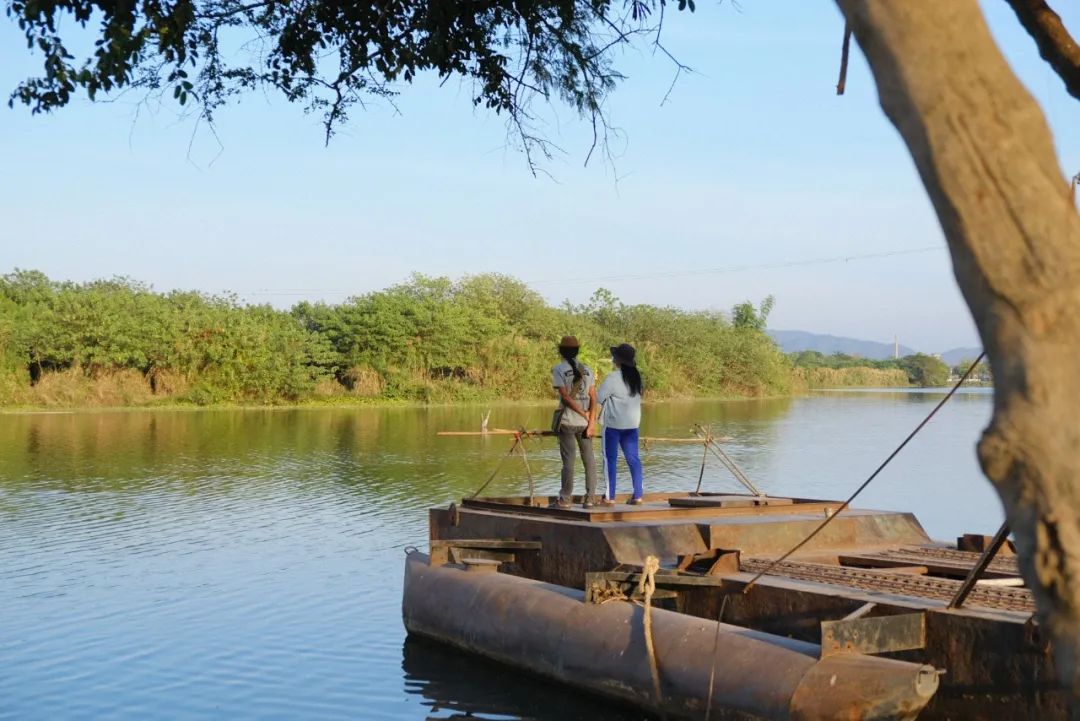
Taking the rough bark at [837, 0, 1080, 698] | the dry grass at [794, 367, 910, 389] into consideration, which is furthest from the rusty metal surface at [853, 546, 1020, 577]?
the dry grass at [794, 367, 910, 389]

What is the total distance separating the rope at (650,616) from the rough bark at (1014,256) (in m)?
5.06

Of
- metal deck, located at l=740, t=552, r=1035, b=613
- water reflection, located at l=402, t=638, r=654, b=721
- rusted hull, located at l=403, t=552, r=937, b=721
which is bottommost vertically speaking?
water reflection, located at l=402, t=638, r=654, b=721

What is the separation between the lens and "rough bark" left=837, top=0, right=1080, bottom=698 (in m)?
2.17

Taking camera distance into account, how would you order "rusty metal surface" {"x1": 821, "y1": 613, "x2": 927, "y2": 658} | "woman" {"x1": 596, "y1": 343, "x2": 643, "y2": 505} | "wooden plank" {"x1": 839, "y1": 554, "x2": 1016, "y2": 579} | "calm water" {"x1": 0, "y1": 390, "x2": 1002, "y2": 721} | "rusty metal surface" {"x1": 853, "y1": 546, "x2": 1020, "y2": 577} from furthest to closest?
1. "woman" {"x1": 596, "y1": 343, "x2": 643, "y2": 505}
2. "calm water" {"x1": 0, "y1": 390, "x2": 1002, "y2": 721}
3. "rusty metal surface" {"x1": 853, "y1": 546, "x2": 1020, "y2": 577}
4. "wooden plank" {"x1": 839, "y1": 554, "x2": 1016, "y2": 579}
5. "rusty metal surface" {"x1": 821, "y1": 613, "x2": 927, "y2": 658}

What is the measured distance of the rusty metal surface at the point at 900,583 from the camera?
6.71 metres

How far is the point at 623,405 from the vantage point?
10.7 m

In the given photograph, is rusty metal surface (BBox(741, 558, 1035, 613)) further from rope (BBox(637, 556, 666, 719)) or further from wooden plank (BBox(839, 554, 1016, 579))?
rope (BBox(637, 556, 666, 719))

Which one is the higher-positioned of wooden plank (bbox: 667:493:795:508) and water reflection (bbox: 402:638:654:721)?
wooden plank (bbox: 667:493:795:508)

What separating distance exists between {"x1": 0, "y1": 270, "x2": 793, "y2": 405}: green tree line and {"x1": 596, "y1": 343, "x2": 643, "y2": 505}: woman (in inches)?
1650

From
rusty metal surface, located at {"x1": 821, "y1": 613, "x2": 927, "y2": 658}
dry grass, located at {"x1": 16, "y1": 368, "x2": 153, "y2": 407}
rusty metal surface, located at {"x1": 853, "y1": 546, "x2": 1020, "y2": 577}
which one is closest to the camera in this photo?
rusty metal surface, located at {"x1": 821, "y1": 613, "x2": 927, "y2": 658}

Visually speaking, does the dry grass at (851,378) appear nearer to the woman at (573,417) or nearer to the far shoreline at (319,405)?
the far shoreline at (319,405)

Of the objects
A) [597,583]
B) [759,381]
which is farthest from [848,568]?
[759,381]

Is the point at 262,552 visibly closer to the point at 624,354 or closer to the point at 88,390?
the point at 624,354

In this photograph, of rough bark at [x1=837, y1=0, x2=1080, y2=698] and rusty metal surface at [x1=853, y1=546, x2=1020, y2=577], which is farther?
rusty metal surface at [x1=853, y1=546, x2=1020, y2=577]
